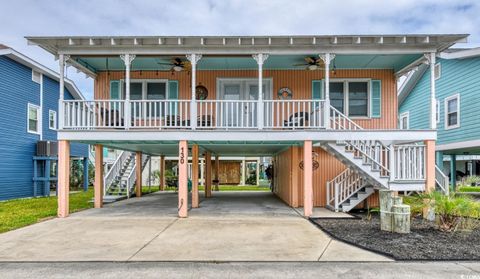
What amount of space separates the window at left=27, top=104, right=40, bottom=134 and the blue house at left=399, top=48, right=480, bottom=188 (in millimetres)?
17230

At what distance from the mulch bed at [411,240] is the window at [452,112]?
8833 millimetres

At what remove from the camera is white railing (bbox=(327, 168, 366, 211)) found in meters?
11.2

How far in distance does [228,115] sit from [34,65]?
34.7ft

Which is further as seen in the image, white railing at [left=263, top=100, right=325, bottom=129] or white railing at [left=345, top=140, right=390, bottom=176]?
white railing at [left=345, top=140, right=390, bottom=176]

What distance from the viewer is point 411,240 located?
716cm

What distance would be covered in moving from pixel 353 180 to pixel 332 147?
2.16 meters

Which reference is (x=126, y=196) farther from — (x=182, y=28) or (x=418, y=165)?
(x=182, y=28)

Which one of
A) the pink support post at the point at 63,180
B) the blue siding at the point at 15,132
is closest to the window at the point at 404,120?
the pink support post at the point at 63,180

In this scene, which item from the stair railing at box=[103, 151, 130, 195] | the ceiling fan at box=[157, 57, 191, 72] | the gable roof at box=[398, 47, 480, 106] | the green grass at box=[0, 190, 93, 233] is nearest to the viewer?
the green grass at box=[0, 190, 93, 233]

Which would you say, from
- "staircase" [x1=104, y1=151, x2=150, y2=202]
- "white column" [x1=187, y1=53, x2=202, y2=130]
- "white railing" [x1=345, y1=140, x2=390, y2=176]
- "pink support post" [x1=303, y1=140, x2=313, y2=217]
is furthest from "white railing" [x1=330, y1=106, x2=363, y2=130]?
"staircase" [x1=104, y1=151, x2=150, y2=202]

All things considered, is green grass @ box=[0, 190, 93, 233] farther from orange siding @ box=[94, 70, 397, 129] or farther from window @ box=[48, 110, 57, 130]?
window @ box=[48, 110, 57, 130]

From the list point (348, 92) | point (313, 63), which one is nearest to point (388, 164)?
point (348, 92)

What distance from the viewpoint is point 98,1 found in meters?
19.5

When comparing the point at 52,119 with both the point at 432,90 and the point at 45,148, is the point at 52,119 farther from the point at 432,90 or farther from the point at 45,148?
the point at 432,90
